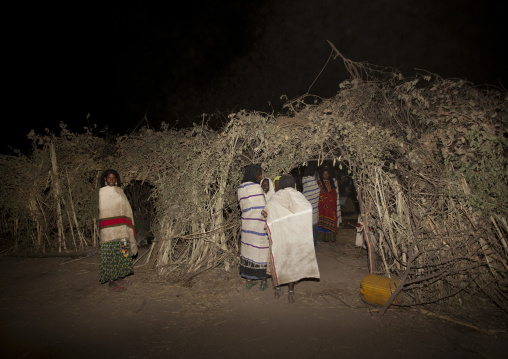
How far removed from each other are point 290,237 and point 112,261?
3.06m

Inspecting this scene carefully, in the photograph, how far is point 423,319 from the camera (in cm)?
362

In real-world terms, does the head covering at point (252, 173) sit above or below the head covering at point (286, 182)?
above

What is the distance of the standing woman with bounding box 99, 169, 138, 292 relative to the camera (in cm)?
488

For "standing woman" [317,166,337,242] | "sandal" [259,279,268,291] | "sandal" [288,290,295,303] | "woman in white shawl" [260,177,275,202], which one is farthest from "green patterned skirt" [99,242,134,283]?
"standing woman" [317,166,337,242]

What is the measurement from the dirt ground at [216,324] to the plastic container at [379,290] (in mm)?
139

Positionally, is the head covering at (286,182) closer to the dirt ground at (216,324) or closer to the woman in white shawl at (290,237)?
the woman in white shawl at (290,237)

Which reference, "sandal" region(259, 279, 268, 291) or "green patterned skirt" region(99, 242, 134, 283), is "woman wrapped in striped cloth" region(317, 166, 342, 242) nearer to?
"sandal" region(259, 279, 268, 291)

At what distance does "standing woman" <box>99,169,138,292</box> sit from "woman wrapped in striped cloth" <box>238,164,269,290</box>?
2067mm

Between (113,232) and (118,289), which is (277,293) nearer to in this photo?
(118,289)

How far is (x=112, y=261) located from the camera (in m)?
4.94

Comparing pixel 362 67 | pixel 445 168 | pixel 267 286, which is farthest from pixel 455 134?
pixel 267 286

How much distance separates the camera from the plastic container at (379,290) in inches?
150

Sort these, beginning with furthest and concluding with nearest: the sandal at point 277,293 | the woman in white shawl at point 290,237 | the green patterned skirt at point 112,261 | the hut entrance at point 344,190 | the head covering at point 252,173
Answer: the hut entrance at point 344,190
the green patterned skirt at point 112,261
the head covering at point 252,173
the sandal at point 277,293
the woman in white shawl at point 290,237

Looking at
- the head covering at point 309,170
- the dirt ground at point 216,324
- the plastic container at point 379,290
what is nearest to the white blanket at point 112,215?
the dirt ground at point 216,324
